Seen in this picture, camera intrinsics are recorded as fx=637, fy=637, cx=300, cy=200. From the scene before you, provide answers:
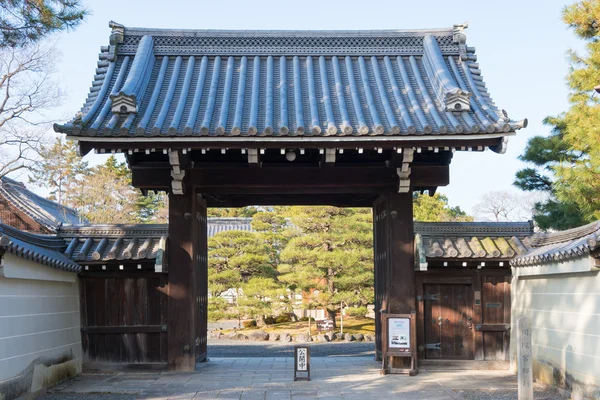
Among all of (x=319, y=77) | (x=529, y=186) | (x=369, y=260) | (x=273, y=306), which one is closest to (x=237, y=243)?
(x=273, y=306)

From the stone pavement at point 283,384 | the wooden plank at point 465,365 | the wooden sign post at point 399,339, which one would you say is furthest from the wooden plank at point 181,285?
the wooden plank at point 465,365

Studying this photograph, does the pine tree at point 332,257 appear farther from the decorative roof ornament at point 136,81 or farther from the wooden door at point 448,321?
the decorative roof ornament at point 136,81

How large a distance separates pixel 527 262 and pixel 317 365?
452 cm

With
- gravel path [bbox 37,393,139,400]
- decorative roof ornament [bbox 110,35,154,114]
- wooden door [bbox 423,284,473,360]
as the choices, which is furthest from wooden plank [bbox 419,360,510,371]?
decorative roof ornament [bbox 110,35,154,114]

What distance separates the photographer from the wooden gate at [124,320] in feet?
37.3

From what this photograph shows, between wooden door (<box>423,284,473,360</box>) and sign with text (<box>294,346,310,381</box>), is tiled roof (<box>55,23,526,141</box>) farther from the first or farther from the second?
sign with text (<box>294,346,310,381</box>)

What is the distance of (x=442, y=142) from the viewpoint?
402 inches

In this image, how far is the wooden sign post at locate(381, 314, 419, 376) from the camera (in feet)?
35.3

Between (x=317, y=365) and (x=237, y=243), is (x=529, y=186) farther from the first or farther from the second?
(x=237, y=243)

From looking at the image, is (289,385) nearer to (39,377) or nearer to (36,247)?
(39,377)

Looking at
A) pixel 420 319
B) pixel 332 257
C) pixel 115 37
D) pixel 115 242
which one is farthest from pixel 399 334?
pixel 332 257

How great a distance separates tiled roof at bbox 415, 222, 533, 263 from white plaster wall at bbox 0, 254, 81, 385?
6113 mm

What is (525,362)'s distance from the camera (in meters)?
7.64

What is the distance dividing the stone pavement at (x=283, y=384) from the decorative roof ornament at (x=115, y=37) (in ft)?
20.5
